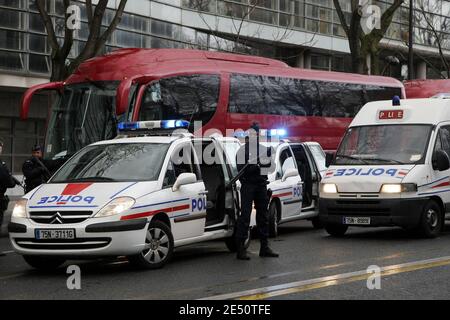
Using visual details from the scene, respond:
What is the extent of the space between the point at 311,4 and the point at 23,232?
32211 millimetres

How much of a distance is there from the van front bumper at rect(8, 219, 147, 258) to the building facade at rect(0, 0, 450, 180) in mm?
19005

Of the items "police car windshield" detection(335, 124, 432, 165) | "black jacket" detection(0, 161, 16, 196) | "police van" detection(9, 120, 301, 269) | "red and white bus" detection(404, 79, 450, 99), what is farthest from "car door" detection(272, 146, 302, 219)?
"red and white bus" detection(404, 79, 450, 99)

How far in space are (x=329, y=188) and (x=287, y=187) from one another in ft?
3.70

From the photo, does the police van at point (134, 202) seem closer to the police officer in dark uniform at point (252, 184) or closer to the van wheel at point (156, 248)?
the van wheel at point (156, 248)

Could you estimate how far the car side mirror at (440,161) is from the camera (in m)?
13.1

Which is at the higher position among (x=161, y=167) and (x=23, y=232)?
(x=161, y=167)

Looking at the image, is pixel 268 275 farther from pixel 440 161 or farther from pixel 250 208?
pixel 440 161

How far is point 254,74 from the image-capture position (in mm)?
19969

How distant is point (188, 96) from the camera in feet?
58.3

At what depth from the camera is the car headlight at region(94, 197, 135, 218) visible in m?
9.17

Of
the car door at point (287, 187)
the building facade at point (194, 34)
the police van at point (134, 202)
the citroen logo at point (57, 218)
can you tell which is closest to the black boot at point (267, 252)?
the police van at point (134, 202)

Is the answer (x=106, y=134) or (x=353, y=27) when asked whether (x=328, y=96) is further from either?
(x=106, y=134)

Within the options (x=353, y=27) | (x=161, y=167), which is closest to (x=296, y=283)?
(x=161, y=167)
